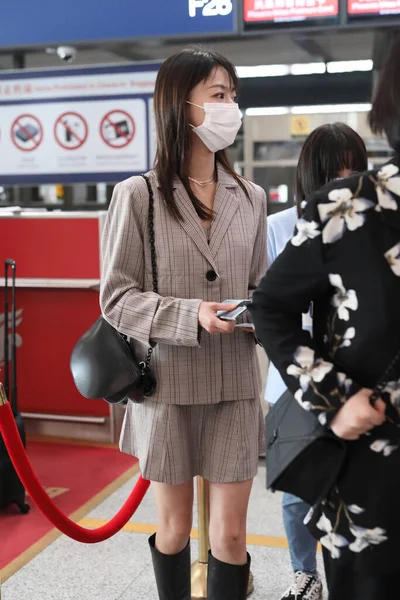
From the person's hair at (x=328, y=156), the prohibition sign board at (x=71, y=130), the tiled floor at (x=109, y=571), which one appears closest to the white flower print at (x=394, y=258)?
the person's hair at (x=328, y=156)

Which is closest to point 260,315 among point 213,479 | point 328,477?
point 328,477

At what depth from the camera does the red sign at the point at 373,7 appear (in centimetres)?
448

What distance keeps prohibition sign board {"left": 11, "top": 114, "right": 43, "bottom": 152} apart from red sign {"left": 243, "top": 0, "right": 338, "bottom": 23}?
5.00 ft

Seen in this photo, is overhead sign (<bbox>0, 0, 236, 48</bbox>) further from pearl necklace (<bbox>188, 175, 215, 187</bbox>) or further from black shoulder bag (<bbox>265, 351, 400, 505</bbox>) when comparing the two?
black shoulder bag (<bbox>265, 351, 400, 505</bbox>)

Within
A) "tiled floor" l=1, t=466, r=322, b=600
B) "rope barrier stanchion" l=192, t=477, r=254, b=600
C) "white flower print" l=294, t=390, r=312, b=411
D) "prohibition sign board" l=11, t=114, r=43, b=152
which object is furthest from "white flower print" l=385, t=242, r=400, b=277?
"prohibition sign board" l=11, t=114, r=43, b=152

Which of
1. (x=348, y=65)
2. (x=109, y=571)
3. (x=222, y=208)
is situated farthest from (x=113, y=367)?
(x=348, y=65)

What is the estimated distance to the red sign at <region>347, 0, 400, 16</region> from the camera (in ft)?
14.7

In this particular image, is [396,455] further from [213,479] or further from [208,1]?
[208,1]

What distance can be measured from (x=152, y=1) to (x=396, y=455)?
4.16 m

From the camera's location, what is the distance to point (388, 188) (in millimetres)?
1248

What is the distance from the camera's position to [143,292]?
1937 mm

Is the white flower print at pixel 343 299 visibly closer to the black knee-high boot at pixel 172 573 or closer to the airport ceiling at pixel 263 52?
the black knee-high boot at pixel 172 573

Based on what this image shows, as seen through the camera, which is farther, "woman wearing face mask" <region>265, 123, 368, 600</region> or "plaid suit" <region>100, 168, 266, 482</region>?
"woman wearing face mask" <region>265, 123, 368, 600</region>

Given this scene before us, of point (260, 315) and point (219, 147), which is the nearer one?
point (260, 315)
